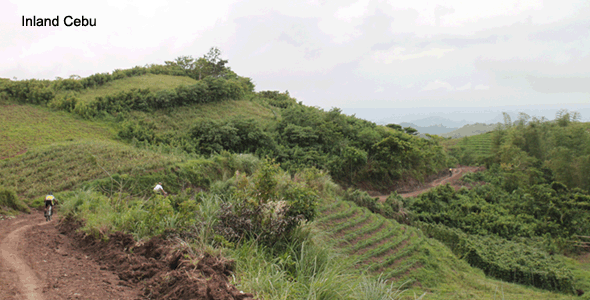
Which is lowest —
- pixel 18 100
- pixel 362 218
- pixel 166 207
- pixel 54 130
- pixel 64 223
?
pixel 362 218

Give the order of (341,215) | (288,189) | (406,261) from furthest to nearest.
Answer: (341,215), (406,261), (288,189)

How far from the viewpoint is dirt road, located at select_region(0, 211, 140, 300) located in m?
3.02

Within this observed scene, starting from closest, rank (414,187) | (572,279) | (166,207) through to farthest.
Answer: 1. (166,207)
2. (572,279)
3. (414,187)

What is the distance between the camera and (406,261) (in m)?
8.41

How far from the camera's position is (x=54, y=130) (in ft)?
50.9

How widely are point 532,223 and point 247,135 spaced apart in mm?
16367

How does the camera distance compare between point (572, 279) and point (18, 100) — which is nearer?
point (572, 279)

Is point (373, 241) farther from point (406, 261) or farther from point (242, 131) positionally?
point (242, 131)

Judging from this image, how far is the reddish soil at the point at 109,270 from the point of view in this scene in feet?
10.1

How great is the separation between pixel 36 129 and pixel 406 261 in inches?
711

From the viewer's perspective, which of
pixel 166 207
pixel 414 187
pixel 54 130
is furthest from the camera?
pixel 414 187

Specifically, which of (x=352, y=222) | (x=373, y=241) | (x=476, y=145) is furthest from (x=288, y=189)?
(x=476, y=145)

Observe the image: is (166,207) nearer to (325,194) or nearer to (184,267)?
(184,267)

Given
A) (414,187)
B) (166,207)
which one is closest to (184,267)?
(166,207)
